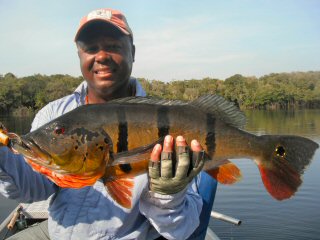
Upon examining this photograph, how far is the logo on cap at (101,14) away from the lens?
407 centimetres

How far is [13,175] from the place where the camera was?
331 centimetres

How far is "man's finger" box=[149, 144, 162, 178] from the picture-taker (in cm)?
274

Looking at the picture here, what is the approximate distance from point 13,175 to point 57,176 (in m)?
0.75

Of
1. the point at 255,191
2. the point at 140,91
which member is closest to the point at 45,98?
the point at 255,191

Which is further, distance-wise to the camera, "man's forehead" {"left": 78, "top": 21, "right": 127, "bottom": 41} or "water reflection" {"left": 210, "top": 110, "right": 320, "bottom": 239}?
"water reflection" {"left": 210, "top": 110, "right": 320, "bottom": 239}

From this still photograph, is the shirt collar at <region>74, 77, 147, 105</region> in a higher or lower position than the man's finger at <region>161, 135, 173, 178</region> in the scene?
higher

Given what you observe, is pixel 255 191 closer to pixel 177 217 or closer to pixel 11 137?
pixel 177 217

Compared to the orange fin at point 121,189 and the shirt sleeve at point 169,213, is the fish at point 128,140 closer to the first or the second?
the orange fin at point 121,189

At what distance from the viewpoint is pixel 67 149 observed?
8.86 feet

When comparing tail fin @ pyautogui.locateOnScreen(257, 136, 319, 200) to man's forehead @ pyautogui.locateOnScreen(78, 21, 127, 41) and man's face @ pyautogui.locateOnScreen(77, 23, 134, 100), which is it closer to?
man's face @ pyautogui.locateOnScreen(77, 23, 134, 100)

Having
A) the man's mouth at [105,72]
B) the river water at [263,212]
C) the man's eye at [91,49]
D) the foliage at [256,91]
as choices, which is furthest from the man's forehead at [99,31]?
the foliage at [256,91]

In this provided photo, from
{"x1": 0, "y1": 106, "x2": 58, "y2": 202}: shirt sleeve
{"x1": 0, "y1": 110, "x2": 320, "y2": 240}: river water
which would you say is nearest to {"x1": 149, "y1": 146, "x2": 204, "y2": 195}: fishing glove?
{"x1": 0, "y1": 106, "x2": 58, "y2": 202}: shirt sleeve

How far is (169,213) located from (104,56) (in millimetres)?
1759

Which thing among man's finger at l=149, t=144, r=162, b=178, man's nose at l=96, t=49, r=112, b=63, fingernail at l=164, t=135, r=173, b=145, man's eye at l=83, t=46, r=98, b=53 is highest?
man's eye at l=83, t=46, r=98, b=53
